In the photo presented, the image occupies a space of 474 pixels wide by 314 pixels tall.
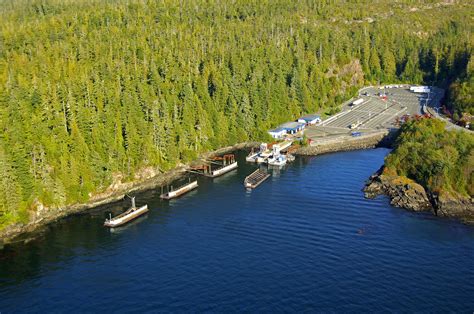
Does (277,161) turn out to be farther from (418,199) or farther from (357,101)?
(357,101)

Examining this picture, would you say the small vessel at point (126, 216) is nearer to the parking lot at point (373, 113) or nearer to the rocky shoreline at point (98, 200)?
the rocky shoreline at point (98, 200)

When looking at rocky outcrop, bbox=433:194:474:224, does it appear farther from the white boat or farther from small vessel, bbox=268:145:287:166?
the white boat

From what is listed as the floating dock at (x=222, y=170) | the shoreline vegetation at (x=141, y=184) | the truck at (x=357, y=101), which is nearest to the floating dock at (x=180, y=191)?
the shoreline vegetation at (x=141, y=184)

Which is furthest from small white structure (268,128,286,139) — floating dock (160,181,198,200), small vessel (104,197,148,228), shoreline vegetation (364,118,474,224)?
small vessel (104,197,148,228)

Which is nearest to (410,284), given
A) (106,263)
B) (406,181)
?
(406,181)

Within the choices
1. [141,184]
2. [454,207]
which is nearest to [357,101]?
[454,207]

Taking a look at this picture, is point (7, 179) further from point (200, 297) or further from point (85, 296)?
point (200, 297)
